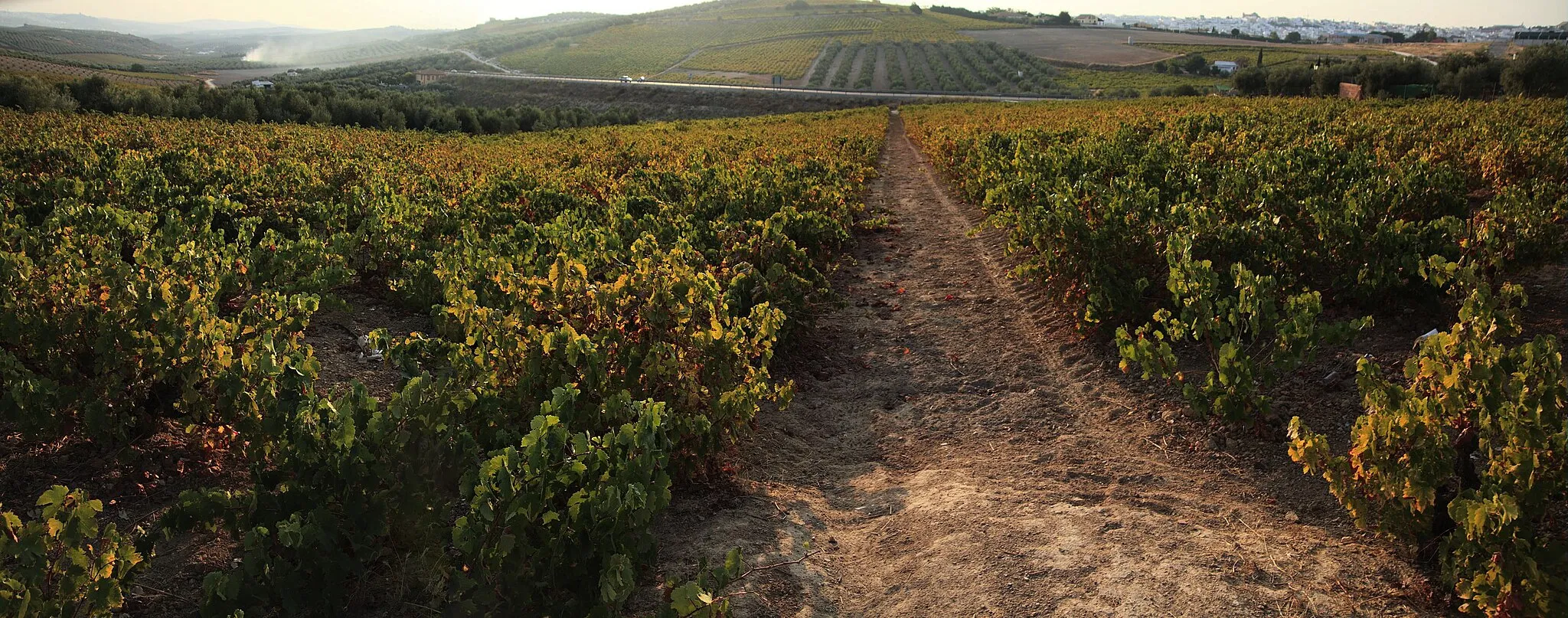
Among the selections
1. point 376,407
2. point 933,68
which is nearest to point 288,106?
point 376,407

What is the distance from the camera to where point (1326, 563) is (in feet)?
12.7

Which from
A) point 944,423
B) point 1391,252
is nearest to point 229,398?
point 944,423

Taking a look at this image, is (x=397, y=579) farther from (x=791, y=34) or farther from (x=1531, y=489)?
(x=791, y=34)

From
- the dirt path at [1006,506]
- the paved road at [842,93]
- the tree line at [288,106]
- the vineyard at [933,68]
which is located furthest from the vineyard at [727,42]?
the dirt path at [1006,506]

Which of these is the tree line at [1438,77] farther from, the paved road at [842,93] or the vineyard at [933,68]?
the vineyard at [933,68]

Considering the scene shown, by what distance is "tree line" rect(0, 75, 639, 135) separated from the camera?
35.0 meters

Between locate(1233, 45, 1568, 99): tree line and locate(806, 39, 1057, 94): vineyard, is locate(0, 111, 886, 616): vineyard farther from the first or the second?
locate(806, 39, 1057, 94): vineyard

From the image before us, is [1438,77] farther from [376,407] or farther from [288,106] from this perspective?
[288,106]

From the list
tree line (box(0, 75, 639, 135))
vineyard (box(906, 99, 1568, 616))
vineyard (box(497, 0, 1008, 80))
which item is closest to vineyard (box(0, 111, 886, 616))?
vineyard (box(906, 99, 1568, 616))

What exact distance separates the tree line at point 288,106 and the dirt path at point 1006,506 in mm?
35358

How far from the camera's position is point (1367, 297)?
6855mm

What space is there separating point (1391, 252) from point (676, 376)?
5998mm

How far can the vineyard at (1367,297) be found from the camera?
11.0 feet

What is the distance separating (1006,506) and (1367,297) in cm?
445
